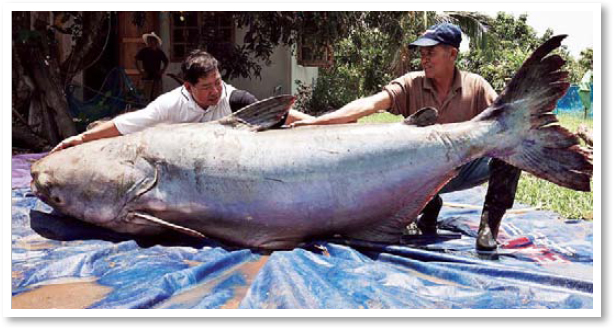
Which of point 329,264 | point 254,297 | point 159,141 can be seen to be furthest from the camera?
point 159,141

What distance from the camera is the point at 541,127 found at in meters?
3.04

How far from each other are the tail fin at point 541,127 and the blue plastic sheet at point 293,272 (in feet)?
1.55

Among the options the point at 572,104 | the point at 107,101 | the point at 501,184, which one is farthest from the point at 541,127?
the point at 572,104

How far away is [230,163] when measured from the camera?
3178mm

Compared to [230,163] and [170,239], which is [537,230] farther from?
[170,239]

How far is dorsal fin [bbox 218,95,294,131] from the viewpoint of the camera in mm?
3332

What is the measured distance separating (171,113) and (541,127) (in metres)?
2.25

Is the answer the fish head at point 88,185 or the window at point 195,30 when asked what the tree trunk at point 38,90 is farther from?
the fish head at point 88,185

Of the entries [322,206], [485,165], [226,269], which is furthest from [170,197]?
[485,165]

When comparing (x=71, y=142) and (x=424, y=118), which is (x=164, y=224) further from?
(x=424, y=118)

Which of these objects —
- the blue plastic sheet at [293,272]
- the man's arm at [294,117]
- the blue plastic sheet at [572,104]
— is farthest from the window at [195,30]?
the blue plastic sheet at [293,272]

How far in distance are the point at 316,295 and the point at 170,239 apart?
44.7 inches

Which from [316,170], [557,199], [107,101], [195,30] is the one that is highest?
[195,30]

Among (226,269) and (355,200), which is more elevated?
(355,200)
